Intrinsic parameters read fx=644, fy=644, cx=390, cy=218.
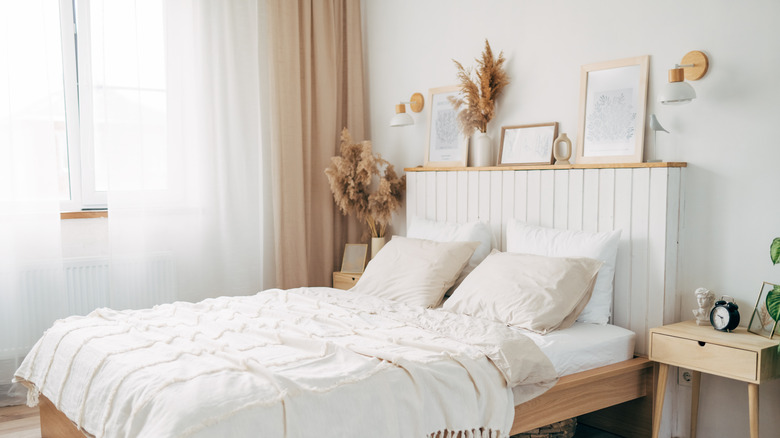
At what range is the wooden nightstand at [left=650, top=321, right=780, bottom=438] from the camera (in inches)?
90.2

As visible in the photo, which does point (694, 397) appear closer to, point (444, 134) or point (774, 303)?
point (774, 303)

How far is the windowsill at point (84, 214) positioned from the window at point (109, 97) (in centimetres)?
6

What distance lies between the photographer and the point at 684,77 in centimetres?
271

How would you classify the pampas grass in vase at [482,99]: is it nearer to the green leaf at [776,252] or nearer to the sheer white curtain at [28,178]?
the green leaf at [776,252]

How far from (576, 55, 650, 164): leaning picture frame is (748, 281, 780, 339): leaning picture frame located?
746 mm

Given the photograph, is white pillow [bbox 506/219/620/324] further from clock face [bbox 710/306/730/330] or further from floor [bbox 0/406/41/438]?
floor [bbox 0/406/41/438]

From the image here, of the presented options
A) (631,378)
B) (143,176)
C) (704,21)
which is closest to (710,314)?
(631,378)

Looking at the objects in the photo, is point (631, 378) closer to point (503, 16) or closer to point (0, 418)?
point (503, 16)

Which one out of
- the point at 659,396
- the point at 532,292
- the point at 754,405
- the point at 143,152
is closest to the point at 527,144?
the point at 532,292

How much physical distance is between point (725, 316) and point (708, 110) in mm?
858

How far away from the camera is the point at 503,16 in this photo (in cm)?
356

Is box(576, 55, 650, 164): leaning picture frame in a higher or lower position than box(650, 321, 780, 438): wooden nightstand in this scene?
higher

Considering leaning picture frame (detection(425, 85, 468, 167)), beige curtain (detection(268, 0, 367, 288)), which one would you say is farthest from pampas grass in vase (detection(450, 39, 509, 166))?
beige curtain (detection(268, 0, 367, 288))

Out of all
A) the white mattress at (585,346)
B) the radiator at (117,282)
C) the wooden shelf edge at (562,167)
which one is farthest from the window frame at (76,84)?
the white mattress at (585,346)
